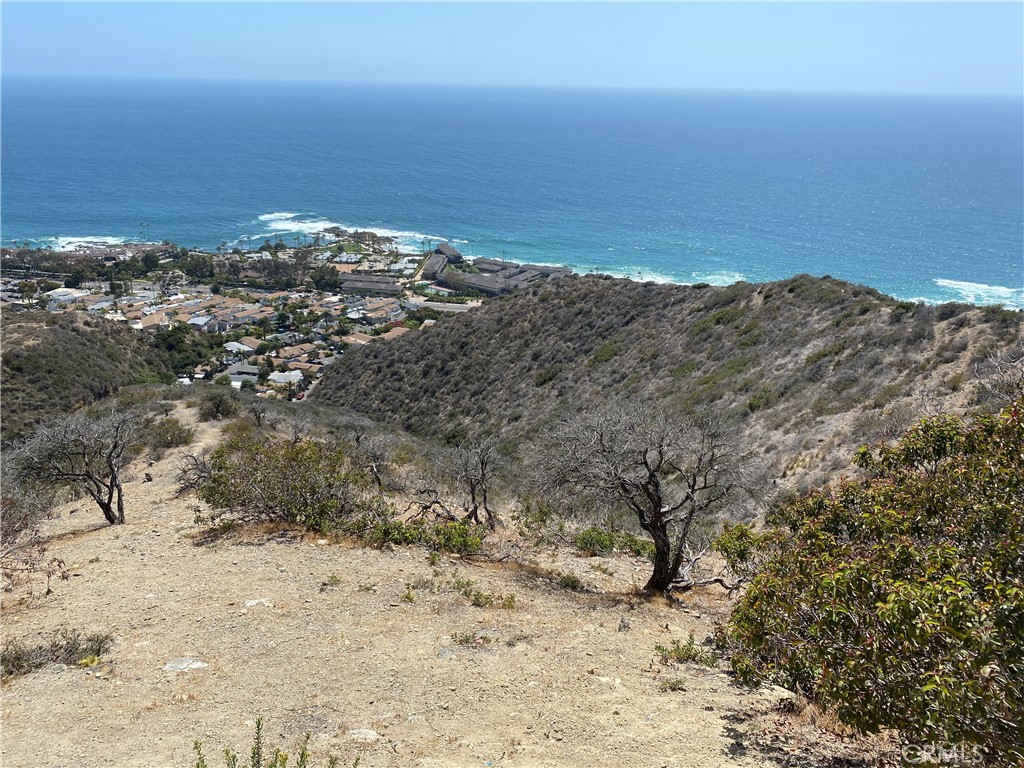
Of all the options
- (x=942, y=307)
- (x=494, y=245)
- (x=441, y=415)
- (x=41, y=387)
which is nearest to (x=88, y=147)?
(x=494, y=245)

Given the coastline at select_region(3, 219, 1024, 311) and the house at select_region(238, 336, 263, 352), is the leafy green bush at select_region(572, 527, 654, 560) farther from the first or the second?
the house at select_region(238, 336, 263, 352)

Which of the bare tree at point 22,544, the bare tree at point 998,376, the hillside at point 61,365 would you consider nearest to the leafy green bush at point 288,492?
the bare tree at point 22,544

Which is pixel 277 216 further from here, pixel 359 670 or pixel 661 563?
pixel 359 670

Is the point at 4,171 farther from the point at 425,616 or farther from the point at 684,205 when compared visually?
the point at 425,616

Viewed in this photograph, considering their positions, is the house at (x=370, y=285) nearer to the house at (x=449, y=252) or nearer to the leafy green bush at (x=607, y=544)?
the house at (x=449, y=252)

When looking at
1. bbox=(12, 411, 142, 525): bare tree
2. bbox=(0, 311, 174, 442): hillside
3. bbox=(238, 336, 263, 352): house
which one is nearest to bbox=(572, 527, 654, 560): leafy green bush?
bbox=(12, 411, 142, 525): bare tree

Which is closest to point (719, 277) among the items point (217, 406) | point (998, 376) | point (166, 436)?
point (217, 406)
